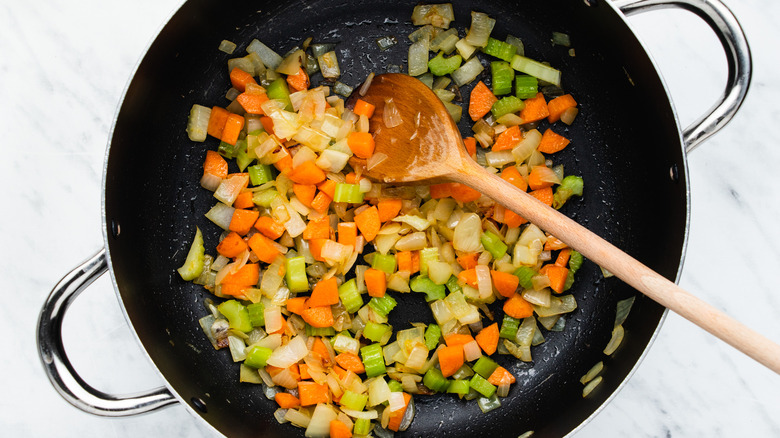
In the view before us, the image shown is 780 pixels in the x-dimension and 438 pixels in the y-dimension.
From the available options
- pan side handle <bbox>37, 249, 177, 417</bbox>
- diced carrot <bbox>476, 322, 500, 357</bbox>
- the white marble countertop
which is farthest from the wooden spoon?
pan side handle <bbox>37, 249, 177, 417</bbox>

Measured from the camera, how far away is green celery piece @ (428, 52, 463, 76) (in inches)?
85.7

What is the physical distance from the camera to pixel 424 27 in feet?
7.31

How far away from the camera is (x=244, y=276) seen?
82.4 inches

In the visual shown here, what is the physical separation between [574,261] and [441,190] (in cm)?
58

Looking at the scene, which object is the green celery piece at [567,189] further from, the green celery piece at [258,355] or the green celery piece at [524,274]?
the green celery piece at [258,355]

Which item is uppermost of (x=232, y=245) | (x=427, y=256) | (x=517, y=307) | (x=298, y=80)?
(x=298, y=80)

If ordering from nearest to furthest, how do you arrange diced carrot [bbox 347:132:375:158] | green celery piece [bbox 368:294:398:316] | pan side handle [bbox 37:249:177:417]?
pan side handle [bbox 37:249:177:417] → diced carrot [bbox 347:132:375:158] → green celery piece [bbox 368:294:398:316]

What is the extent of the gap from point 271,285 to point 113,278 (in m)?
0.53

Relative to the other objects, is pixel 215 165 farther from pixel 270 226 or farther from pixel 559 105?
pixel 559 105

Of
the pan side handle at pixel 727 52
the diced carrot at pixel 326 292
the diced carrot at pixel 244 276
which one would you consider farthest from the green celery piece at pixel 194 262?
the pan side handle at pixel 727 52

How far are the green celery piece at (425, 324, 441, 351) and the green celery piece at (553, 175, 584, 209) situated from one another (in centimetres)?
65

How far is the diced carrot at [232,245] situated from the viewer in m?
2.10

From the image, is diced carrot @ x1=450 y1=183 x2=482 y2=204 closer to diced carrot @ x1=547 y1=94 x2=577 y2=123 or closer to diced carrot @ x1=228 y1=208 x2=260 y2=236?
diced carrot @ x1=547 y1=94 x2=577 y2=123

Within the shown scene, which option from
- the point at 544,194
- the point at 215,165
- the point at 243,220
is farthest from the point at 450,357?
the point at 215,165
